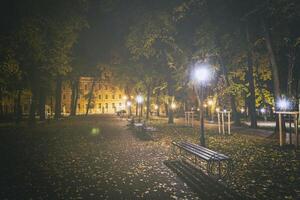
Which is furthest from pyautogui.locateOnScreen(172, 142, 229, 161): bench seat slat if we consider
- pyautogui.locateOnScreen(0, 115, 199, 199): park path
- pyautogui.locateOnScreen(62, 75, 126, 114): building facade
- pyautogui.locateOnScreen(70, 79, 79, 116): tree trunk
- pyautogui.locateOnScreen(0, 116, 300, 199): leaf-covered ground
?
pyautogui.locateOnScreen(62, 75, 126, 114): building facade

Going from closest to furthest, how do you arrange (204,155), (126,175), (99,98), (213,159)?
(213,159) → (204,155) → (126,175) → (99,98)

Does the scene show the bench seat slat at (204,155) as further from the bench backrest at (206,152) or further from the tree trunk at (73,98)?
the tree trunk at (73,98)

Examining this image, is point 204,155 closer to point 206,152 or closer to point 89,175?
point 206,152

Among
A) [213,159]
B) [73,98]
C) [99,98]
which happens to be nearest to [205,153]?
[213,159]

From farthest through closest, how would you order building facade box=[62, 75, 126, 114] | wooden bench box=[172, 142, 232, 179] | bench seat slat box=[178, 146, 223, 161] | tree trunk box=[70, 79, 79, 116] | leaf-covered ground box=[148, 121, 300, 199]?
building facade box=[62, 75, 126, 114], tree trunk box=[70, 79, 79, 116], bench seat slat box=[178, 146, 223, 161], wooden bench box=[172, 142, 232, 179], leaf-covered ground box=[148, 121, 300, 199]

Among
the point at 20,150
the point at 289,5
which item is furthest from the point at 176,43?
the point at 20,150

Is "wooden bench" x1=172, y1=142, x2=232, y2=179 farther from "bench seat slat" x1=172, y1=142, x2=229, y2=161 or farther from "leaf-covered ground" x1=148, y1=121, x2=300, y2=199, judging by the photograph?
"leaf-covered ground" x1=148, y1=121, x2=300, y2=199

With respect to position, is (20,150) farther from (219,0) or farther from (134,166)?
(219,0)

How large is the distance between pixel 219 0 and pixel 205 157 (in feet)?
36.6

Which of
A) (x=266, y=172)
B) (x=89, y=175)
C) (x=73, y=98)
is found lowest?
(x=89, y=175)

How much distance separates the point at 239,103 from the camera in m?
43.3

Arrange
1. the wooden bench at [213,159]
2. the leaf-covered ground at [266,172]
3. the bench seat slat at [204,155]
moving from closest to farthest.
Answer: the leaf-covered ground at [266,172], the wooden bench at [213,159], the bench seat slat at [204,155]

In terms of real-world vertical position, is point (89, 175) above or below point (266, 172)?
below

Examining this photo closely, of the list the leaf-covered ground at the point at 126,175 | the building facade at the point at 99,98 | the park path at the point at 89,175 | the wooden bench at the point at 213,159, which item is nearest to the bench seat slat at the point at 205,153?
the wooden bench at the point at 213,159
